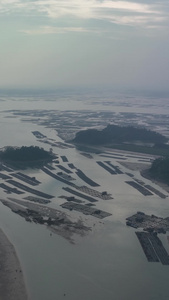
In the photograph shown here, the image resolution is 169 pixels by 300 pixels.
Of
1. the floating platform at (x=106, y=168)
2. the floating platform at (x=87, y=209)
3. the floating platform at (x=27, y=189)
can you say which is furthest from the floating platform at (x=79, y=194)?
the floating platform at (x=106, y=168)

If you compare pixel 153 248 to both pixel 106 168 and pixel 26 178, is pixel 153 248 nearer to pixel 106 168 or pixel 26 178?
pixel 26 178

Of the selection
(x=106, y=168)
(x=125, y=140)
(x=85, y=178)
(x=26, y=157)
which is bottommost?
(x=125, y=140)

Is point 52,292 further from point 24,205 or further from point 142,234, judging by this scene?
point 24,205

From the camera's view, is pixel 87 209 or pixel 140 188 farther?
pixel 140 188

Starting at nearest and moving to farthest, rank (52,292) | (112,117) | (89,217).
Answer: (52,292)
(89,217)
(112,117)

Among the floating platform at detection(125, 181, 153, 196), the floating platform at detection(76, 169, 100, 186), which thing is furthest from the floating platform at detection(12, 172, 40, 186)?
the floating platform at detection(125, 181, 153, 196)

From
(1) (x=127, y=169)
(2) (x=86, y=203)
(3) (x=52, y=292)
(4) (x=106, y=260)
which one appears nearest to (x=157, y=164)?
(1) (x=127, y=169)

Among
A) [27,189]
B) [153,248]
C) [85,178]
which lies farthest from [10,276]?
[85,178]
